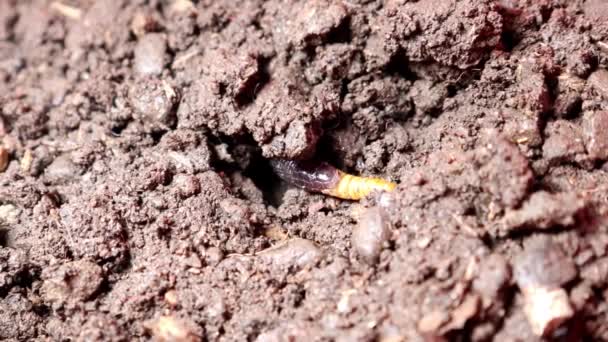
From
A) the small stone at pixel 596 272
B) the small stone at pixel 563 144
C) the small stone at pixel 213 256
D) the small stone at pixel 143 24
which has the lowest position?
the small stone at pixel 213 256

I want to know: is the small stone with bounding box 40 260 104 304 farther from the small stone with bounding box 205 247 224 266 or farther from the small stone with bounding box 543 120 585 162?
the small stone with bounding box 543 120 585 162

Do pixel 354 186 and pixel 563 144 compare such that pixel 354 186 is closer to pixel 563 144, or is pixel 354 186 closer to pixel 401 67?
pixel 401 67

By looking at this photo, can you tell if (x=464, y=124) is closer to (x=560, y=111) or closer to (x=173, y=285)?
(x=560, y=111)

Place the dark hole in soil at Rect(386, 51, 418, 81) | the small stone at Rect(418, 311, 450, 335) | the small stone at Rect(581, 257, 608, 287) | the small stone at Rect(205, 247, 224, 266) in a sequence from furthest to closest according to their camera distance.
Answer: the dark hole in soil at Rect(386, 51, 418, 81)
the small stone at Rect(205, 247, 224, 266)
the small stone at Rect(581, 257, 608, 287)
the small stone at Rect(418, 311, 450, 335)

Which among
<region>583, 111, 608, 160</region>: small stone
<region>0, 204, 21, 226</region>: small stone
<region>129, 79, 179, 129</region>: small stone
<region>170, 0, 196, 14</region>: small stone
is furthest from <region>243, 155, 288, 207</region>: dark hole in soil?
<region>583, 111, 608, 160</region>: small stone

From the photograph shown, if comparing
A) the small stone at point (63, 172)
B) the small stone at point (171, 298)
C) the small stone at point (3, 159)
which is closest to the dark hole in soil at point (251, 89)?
the small stone at point (63, 172)

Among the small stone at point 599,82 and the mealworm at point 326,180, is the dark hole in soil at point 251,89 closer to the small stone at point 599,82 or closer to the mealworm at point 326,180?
the mealworm at point 326,180

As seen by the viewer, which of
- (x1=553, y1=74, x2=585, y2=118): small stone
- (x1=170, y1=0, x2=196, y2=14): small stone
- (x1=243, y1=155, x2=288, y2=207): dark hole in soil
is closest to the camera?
(x1=553, y1=74, x2=585, y2=118): small stone

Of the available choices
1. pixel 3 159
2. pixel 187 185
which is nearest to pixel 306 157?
pixel 187 185
